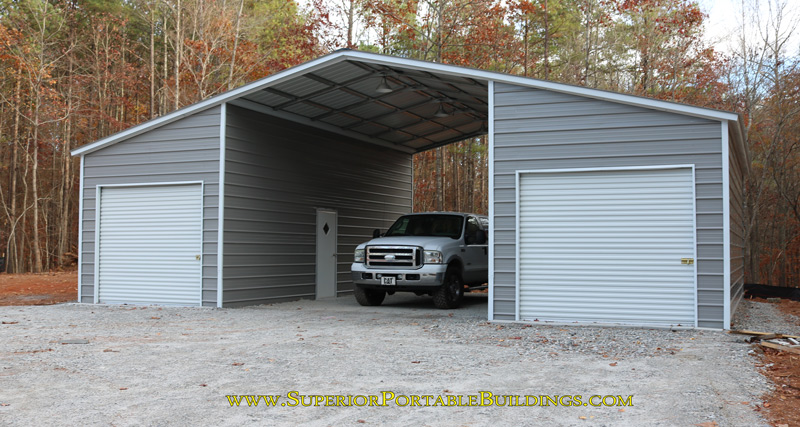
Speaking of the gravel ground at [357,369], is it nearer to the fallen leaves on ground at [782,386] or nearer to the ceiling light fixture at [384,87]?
the fallen leaves on ground at [782,386]

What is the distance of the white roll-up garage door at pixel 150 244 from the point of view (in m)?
12.8

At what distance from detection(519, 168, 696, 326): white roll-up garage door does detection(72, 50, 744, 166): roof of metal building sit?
4.26 feet

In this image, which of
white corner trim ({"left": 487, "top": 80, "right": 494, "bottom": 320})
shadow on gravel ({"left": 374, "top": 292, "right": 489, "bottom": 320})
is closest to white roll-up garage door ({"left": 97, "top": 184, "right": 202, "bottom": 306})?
shadow on gravel ({"left": 374, "top": 292, "right": 489, "bottom": 320})

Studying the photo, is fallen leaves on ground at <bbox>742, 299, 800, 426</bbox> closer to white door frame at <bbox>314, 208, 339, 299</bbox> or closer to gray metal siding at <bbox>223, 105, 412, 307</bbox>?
gray metal siding at <bbox>223, 105, 412, 307</bbox>

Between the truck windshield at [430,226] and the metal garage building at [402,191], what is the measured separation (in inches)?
80.2

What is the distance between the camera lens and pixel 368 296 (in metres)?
13.0

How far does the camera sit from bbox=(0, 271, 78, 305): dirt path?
14316 millimetres

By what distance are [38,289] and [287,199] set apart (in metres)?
7.98

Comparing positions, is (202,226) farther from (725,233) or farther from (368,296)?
(725,233)

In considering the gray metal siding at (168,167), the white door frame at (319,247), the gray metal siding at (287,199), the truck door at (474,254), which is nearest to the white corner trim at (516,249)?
the truck door at (474,254)

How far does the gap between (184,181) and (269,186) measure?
1.79 meters

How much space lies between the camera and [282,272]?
556 inches

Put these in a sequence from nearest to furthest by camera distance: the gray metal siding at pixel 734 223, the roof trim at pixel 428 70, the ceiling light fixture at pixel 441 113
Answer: the roof trim at pixel 428 70, the gray metal siding at pixel 734 223, the ceiling light fixture at pixel 441 113

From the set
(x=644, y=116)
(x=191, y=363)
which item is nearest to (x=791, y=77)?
(x=644, y=116)
